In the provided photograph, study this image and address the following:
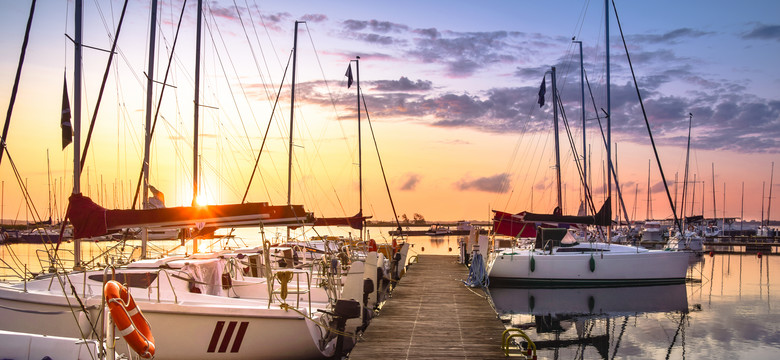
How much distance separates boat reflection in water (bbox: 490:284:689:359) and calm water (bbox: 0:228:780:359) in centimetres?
2

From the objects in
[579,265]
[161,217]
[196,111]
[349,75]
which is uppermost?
[349,75]

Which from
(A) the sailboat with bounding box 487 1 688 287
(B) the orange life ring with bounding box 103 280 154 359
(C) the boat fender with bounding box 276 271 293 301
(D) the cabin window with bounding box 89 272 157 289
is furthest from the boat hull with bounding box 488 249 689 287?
(B) the orange life ring with bounding box 103 280 154 359

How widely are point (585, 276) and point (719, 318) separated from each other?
257 inches

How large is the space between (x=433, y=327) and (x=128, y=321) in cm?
884

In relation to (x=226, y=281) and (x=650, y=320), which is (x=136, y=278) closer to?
(x=226, y=281)

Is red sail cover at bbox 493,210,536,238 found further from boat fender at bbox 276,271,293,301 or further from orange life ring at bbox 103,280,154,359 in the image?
orange life ring at bbox 103,280,154,359

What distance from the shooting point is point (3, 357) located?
7629mm

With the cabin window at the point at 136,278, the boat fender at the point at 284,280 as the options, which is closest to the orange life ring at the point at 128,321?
the boat fender at the point at 284,280

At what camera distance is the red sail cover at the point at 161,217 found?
1366 cm

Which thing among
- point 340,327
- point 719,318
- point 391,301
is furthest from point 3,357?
point 719,318

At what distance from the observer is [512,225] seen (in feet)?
103

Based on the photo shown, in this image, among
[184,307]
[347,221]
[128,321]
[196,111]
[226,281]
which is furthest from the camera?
[347,221]

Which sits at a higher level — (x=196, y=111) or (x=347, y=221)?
(x=196, y=111)

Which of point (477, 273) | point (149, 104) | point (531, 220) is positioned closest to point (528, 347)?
point (477, 273)
